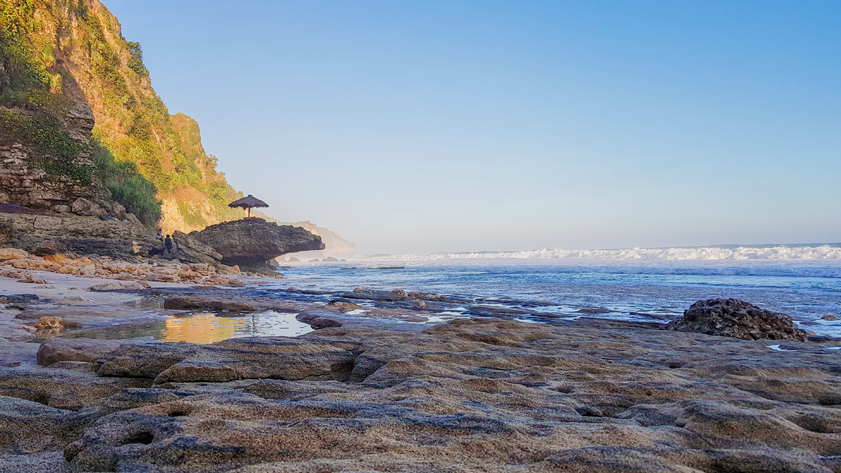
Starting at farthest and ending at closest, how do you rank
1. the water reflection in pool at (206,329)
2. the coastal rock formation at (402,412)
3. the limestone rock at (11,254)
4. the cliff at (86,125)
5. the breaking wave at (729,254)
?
1. the breaking wave at (729,254)
2. the cliff at (86,125)
3. the limestone rock at (11,254)
4. the water reflection in pool at (206,329)
5. the coastal rock formation at (402,412)

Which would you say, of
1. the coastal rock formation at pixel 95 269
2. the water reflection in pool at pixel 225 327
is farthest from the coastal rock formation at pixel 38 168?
the water reflection in pool at pixel 225 327

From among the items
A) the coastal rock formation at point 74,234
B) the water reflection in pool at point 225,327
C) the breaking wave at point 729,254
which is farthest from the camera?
the breaking wave at point 729,254

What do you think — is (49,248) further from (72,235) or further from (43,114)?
(43,114)

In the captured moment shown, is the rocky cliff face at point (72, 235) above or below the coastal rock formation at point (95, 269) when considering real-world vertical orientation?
above

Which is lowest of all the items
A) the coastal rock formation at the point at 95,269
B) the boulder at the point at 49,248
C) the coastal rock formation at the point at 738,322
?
the coastal rock formation at the point at 738,322

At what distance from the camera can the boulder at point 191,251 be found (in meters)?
27.4

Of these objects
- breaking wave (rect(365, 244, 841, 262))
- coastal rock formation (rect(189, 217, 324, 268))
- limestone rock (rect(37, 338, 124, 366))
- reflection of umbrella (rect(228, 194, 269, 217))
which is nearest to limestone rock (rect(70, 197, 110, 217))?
coastal rock formation (rect(189, 217, 324, 268))

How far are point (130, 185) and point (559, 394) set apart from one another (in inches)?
1267

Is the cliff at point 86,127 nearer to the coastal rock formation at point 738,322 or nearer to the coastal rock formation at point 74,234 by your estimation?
the coastal rock formation at point 74,234

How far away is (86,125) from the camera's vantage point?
22.0 m

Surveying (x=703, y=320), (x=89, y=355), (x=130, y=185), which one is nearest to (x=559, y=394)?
(x=89, y=355)

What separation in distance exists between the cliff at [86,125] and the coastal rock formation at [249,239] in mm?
3745

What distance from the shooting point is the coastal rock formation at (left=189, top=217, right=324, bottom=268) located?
105 ft

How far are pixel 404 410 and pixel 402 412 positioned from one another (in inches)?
1.7
